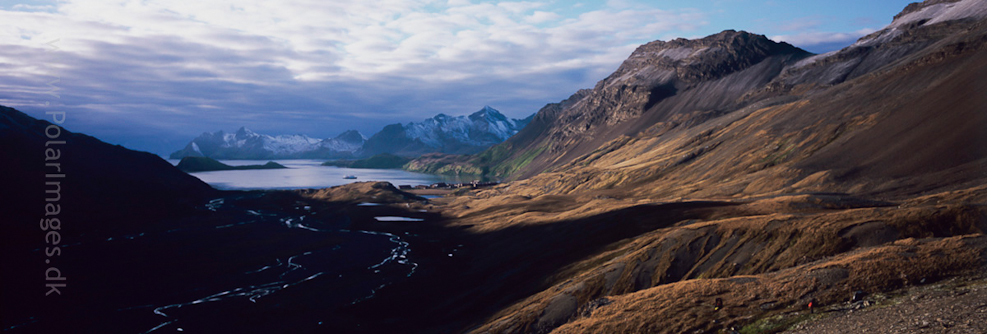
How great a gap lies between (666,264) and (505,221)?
57279 millimetres

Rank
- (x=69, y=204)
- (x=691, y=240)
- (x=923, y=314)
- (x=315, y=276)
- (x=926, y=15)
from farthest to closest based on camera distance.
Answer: (x=926, y=15) < (x=69, y=204) < (x=315, y=276) < (x=691, y=240) < (x=923, y=314)

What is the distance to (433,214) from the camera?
447ft

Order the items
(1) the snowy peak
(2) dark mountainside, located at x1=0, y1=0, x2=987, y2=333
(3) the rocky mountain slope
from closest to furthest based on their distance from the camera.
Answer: (2) dark mountainside, located at x1=0, y1=0, x2=987, y2=333
(3) the rocky mountain slope
(1) the snowy peak

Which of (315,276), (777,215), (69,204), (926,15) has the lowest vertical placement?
(315,276)

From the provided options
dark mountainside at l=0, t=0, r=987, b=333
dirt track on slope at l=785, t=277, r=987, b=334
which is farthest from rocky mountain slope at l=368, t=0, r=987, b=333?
dirt track on slope at l=785, t=277, r=987, b=334


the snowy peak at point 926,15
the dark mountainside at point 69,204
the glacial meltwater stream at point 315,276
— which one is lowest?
the glacial meltwater stream at point 315,276

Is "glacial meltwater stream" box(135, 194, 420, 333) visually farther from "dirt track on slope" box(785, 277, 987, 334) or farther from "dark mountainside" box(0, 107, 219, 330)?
"dirt track on slope" box(785, 277, 987, 334)

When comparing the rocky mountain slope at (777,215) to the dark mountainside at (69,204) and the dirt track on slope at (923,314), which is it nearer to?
the dirt track on slope at (923,314)

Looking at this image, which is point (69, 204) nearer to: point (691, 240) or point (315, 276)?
point (315, 276)

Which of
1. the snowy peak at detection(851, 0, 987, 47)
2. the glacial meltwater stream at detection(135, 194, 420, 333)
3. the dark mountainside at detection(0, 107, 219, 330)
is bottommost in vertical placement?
the glacial meltwater stream at detection(135, 194, 420, 333)

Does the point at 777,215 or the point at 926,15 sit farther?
the point at 926,15

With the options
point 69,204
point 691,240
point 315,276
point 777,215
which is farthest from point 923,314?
point 69,204

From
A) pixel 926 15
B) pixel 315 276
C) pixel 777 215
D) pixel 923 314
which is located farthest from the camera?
pixel 926 15

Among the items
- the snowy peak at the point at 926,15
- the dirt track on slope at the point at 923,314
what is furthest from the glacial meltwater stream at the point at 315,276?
the snowy peak at the point at 926,15
